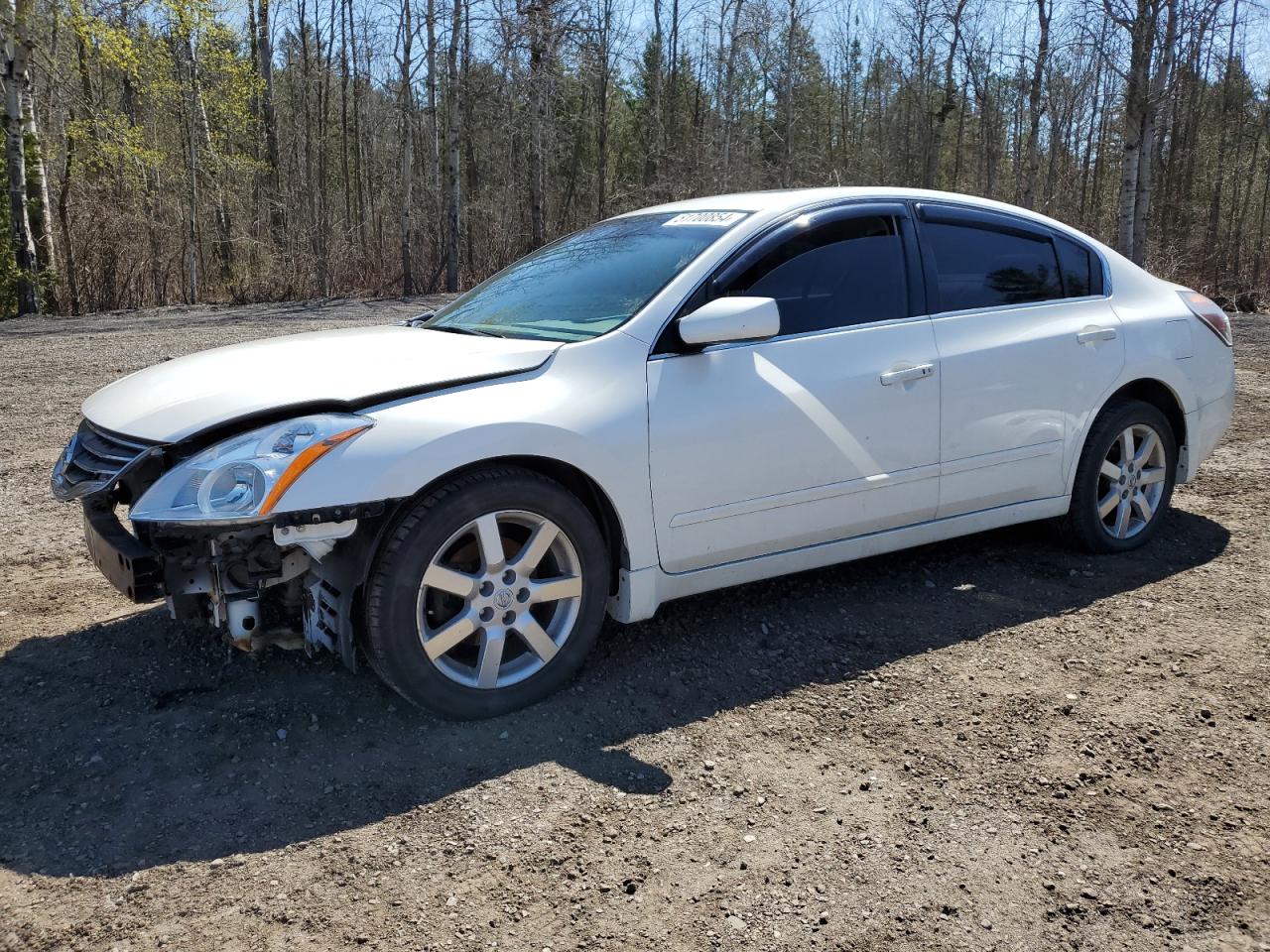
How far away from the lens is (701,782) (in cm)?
307

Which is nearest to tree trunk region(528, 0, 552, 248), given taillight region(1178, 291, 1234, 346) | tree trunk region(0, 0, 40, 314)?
tree trunk region(0, 0, 40, 314)

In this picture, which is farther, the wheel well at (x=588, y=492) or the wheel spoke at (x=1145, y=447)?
the wheel spoke at (x=1145, y=447)

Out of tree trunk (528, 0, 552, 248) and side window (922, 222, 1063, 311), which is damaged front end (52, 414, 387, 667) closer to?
side window (922, 222, 1063, 311)

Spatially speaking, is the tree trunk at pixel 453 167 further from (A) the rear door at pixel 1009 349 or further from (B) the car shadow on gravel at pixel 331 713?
(B) the car shadow on gravel at pixel 331 713

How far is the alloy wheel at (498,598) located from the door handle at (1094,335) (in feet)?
8.90

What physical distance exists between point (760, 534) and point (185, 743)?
2.08 m

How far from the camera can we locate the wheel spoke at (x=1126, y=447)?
16.2 ft

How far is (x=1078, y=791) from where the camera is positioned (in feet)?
9.91

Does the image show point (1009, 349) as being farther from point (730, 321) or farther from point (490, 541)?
point (490, 541)

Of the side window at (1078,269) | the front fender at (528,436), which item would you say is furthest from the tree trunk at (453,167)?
the front fender at (528,436)

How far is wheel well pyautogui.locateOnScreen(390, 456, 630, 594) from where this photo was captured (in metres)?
3.40

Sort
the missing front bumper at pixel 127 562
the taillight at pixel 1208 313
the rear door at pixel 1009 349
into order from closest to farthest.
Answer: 1. the missing front bumper at pixel 127 562
2. the rear door at pixel 1009 349
3. the taillight at pixel 1208 313

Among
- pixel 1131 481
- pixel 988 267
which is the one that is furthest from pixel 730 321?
pixel 1131 481

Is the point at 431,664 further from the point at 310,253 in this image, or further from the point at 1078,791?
the point at 310,253
